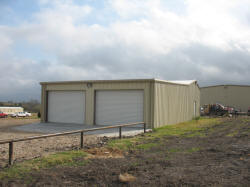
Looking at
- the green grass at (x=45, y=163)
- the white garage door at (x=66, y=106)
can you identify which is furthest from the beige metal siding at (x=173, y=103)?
the green grass at (x=45, y=163)

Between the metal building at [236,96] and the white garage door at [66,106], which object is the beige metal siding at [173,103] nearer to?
the white garage door at [66,106]

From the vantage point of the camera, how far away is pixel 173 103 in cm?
1959

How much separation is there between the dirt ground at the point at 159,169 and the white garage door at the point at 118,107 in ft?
26.7

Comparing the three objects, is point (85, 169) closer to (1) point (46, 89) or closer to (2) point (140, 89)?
(2) point (140, 89)

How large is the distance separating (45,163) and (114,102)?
37.2 ft

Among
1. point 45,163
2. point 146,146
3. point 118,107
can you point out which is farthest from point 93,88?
point 45,163

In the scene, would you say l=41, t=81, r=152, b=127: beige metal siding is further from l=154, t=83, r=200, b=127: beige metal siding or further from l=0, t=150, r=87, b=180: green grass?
l=0, t=150, r=87, b=180: green grass

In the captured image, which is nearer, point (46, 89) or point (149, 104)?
Answer: point (149, 104)

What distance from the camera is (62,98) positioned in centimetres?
2044

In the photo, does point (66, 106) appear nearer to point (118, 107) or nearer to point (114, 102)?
point (114, 102)

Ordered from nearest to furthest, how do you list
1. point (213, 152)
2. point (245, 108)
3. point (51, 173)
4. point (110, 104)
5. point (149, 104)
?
point (51, 173)
point (213, 152)
point (149, 104)
point (110, 104)
point (245, 108)

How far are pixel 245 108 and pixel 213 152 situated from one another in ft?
116

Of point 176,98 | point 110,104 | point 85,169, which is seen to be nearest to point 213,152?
point 85,169

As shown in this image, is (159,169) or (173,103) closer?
(159,169)
